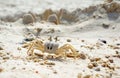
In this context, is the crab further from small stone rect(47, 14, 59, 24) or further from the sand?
small stone rect(47, 14, 59, 24)

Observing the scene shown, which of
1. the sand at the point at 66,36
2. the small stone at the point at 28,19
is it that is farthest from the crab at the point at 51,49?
the small stone at the point at 28,19

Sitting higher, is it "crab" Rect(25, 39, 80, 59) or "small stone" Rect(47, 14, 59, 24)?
"small stone" Rect(47, 14, 59, 24)

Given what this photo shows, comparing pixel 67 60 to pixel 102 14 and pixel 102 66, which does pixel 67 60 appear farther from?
pixel 102 14

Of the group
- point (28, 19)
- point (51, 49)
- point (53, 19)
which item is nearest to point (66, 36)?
point (53, 19)

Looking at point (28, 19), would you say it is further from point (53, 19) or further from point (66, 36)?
point (66, 36)

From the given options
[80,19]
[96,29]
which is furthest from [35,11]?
[96,29]

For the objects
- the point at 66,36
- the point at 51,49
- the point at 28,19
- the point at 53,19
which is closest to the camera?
the point at 51,49

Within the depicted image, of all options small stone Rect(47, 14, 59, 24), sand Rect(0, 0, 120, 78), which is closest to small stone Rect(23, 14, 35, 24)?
sand Rect(0, 0, 120, 78)

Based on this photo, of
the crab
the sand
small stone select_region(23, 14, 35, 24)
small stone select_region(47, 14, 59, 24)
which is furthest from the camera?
small stone select_region(47, 14, 59, 24)
